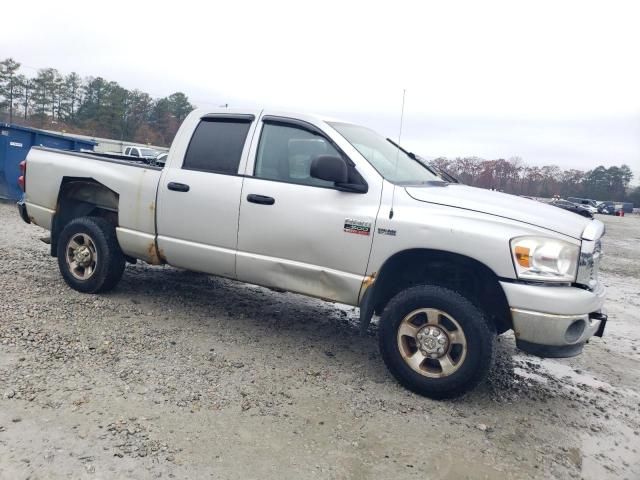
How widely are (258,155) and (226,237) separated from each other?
0.76 meters

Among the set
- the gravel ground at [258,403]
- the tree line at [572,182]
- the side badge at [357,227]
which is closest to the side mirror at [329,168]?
the side badge at [357,227]

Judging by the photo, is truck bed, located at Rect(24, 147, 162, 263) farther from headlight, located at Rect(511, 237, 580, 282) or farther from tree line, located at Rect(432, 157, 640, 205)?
tree line, located at Rect(432, 157, 640, 205)

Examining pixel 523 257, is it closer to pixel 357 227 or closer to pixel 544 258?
pixel 544 258

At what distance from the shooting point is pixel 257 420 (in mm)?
3232

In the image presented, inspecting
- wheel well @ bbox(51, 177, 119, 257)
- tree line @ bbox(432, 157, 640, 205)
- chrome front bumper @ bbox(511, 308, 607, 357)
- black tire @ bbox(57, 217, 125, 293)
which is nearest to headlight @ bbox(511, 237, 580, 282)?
chrome front bumper @ bbox(511, 308, 607, 357)

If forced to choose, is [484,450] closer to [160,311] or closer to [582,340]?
[582,340]

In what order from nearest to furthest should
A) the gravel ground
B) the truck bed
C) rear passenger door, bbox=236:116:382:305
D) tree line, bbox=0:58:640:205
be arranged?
the gravel ground, rear passenger door, bbox=236:116:382:305, the truck bed, tree line, bbox=0:58:640:205

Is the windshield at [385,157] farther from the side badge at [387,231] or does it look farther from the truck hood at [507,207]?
the side badge at [387,231]

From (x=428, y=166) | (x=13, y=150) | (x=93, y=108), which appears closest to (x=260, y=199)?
(x=428, y=166)

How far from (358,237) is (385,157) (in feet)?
3.15

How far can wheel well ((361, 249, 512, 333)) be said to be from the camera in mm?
3738

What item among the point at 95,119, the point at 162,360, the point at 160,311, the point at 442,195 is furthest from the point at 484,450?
the point at 95,119

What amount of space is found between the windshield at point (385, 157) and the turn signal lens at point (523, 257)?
1063mm

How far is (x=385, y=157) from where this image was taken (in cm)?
455
